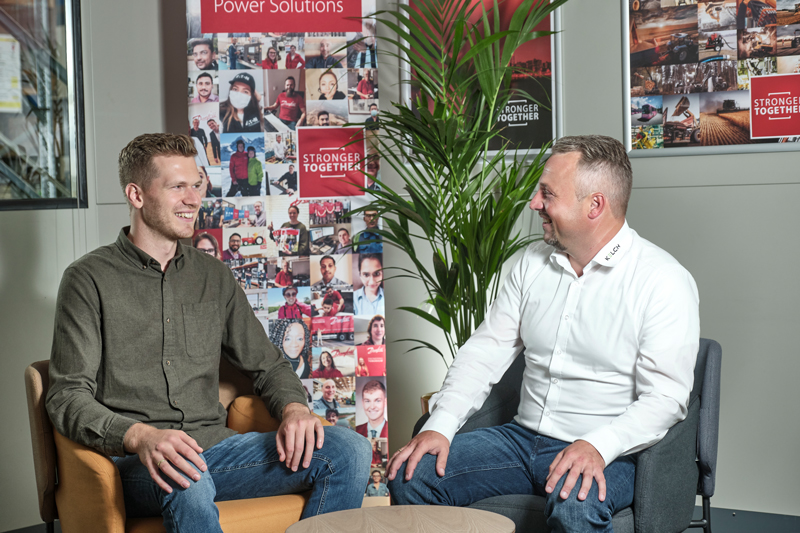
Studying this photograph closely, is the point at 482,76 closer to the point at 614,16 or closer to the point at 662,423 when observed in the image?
the point at 614,16

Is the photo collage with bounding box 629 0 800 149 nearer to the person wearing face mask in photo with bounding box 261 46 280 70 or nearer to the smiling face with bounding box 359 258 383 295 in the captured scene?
the smiling face with bounding box 359 258 383 295

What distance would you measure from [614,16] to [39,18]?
248 centimetres

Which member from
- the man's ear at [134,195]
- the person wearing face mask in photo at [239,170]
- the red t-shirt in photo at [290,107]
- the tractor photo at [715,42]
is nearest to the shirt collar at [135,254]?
the man's ear at [134,195]

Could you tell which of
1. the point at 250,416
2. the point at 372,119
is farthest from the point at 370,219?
the point at 250,416

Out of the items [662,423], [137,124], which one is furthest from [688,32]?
[137,124]

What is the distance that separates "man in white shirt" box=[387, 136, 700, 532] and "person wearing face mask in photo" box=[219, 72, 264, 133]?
138 centimetres

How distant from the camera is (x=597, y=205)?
2.08 meters

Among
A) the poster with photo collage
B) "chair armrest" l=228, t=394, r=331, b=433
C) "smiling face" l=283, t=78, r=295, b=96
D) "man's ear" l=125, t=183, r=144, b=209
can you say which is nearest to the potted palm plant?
the poster with photo collage

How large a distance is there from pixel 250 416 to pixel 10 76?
1736mm

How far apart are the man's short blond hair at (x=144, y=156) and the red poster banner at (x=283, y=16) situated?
0.89 meters

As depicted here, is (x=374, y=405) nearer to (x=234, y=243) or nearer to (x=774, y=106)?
(x=234, y=243)

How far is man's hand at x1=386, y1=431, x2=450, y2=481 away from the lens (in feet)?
6.24

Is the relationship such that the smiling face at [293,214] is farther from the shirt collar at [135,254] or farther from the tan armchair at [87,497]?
the tan armchair at [87,497]

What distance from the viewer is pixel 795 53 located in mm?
2850
